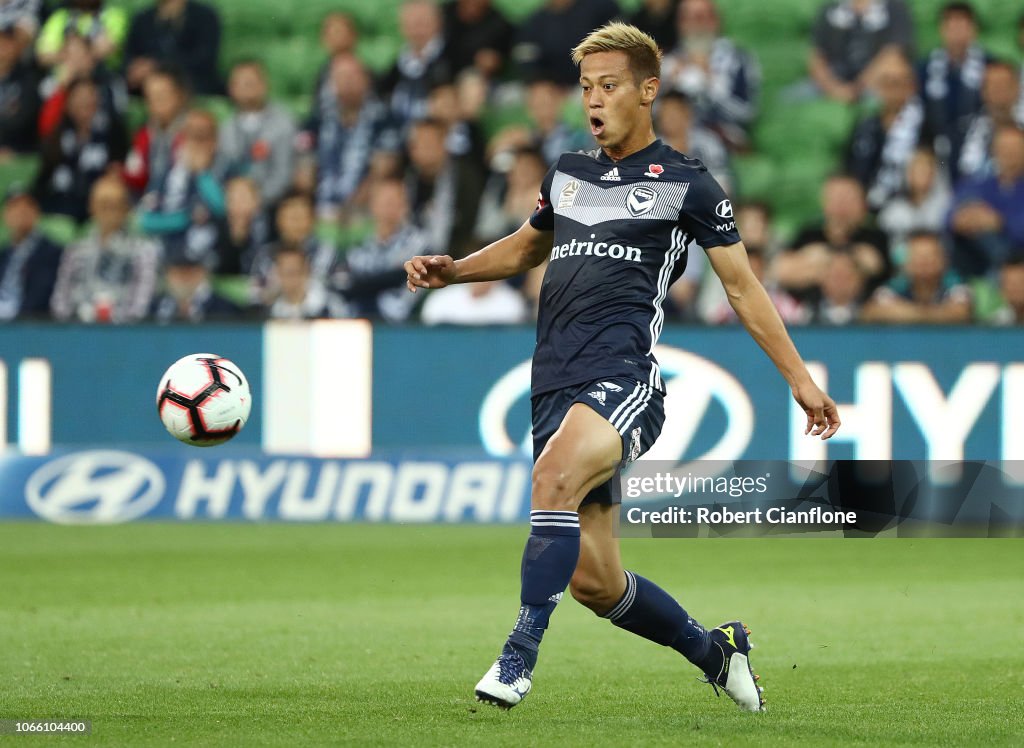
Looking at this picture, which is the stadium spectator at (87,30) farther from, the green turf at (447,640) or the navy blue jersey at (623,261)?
the navy blue jersey at (623,261)

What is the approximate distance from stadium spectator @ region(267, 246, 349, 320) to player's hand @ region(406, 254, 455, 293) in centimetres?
741

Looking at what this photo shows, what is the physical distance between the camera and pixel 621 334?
5.29 metres

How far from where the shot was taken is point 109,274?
13805 mm

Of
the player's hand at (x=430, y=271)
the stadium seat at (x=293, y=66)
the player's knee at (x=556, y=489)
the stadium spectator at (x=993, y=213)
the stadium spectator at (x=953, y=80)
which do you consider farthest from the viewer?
the stadium seat at (x=293, y=66)

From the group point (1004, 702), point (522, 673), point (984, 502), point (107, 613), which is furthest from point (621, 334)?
point (984, 502)

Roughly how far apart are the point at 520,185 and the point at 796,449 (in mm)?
3404

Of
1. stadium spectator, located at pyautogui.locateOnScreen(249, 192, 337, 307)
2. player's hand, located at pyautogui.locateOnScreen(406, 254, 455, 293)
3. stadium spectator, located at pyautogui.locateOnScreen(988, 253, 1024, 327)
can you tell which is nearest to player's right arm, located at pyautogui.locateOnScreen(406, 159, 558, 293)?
player's hand, located at pyautogui.locateOnScreen(406, 254, 455, 293)

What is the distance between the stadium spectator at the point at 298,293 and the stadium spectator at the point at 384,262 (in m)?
0.14

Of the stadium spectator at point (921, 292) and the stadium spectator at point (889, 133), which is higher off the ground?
the stadium spectator at point (889, 133)

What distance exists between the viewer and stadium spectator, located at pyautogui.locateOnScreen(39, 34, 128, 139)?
1510 centimetres

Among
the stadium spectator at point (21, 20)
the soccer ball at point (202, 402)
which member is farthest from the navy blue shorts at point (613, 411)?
the stadium spectator at point (21, 20)

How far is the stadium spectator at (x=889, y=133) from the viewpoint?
1382cm

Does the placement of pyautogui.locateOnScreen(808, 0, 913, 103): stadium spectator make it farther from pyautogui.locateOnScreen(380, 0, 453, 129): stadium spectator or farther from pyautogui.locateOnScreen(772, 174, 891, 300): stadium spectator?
pyautogui.locateOnScreen(380, 0, 453, 129): stadium spectator

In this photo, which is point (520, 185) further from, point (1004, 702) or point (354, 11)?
point (1004, 702)
